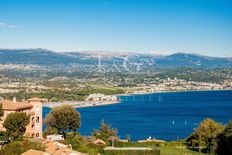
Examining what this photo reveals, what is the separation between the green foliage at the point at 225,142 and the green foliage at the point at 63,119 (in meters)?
9.66

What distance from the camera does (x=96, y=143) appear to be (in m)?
25.7

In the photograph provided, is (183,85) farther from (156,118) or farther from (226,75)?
(156,118)

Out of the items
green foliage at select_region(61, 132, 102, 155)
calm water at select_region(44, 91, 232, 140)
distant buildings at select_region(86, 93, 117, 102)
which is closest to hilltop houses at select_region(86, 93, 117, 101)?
distant buildings at select_region(86, 93, 117, 102)

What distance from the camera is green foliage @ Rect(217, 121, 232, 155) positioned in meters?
23.5

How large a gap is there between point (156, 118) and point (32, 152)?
170 feet

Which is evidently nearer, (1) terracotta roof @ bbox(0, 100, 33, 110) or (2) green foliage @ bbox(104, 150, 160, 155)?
(2) green foliage @ bbox(104, 150, 160, 155)

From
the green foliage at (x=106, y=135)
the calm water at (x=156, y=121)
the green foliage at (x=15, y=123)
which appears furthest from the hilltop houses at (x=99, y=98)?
the green foliage at (x=15, y=123)

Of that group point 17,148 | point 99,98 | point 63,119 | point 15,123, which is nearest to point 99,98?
point 99,98

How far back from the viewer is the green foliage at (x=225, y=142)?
76.9 feet

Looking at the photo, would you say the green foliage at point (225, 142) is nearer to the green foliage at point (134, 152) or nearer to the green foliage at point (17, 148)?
the green foliage at point (134, 152)

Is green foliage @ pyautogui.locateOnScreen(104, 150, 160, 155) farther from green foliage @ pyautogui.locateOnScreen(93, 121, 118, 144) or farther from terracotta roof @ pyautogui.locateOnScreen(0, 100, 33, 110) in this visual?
terracotta roof @ pyautogui.locateOnScreen(0, 100, 33, 110)

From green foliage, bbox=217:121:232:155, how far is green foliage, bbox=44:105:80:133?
9657 millimetres

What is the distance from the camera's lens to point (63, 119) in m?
29.8

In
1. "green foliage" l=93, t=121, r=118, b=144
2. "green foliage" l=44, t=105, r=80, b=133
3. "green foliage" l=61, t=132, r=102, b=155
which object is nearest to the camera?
"green foliage" l=61, t=132, r=102, b=155
